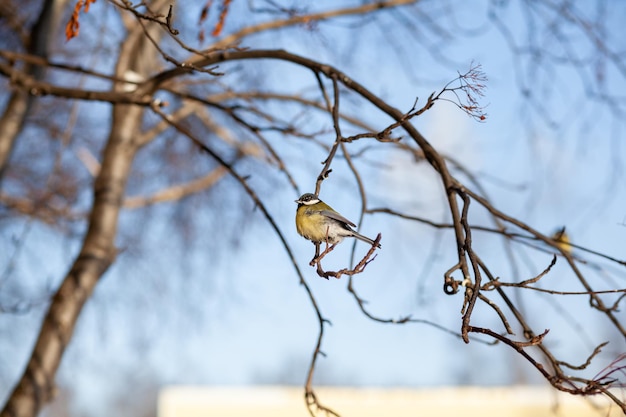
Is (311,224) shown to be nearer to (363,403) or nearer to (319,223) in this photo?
(319,223)

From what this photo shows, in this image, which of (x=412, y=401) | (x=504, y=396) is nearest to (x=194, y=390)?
(x=412, y=401)

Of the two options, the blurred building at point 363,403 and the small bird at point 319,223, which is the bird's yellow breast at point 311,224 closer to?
the small bird at point 319,223

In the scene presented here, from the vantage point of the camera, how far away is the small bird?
5.87ft

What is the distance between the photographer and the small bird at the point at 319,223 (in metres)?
1.79

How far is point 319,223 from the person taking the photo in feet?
5.96

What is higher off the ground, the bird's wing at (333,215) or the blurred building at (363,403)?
the blurred building at (363,403)

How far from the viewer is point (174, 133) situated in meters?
5.72

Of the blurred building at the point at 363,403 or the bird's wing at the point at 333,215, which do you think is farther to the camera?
the blurred building at the point at 363,403

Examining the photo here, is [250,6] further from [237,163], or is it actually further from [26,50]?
[237,163]

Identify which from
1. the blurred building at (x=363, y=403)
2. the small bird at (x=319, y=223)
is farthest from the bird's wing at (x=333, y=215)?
the blurred building at (x=363, y=403)

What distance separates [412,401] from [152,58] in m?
9.79

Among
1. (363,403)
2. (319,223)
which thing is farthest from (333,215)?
(363,403)

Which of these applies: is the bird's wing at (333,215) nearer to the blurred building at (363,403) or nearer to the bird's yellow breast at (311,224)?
the bird's yellow breast at (311,224)

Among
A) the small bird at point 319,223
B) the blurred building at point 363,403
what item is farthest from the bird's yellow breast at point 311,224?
the blurred building at point 363,403
